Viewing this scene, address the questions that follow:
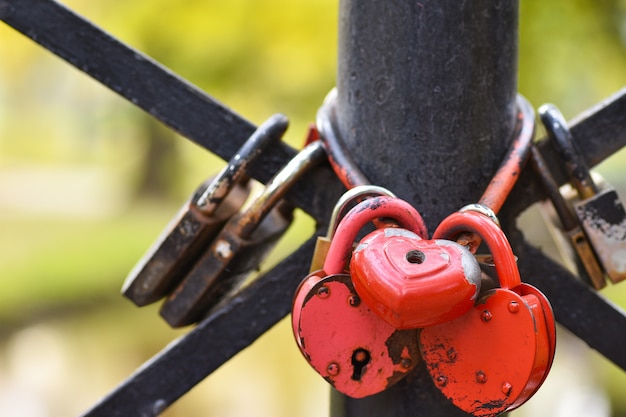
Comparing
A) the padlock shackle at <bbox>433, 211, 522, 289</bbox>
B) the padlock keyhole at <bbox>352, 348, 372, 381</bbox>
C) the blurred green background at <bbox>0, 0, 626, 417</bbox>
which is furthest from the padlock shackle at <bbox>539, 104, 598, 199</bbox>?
the blurred green background at <bbox>0, 0, 626, 417</bbox>

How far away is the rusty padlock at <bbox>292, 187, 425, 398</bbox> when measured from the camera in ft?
2.05

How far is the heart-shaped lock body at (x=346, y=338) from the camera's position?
0.62 m

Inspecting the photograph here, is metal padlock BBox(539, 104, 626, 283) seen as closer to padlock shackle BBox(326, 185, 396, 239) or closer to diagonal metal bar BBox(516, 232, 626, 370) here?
diagonal metal bar BBox(516, 232, 626, 370)

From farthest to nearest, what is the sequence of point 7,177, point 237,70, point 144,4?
point 7,177 → point 237,70 → point 144,4

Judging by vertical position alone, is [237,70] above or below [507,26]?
below

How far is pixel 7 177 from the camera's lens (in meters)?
12.5

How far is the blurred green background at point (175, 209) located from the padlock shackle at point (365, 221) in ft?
6.36

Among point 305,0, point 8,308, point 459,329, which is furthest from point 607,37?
point 8,308

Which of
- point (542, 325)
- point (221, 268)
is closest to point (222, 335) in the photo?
point (221, 268)

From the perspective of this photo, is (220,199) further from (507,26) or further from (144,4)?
(144,4)

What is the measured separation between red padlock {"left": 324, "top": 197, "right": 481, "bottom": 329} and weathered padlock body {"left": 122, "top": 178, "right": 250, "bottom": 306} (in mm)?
198

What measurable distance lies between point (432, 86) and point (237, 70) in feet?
20.5

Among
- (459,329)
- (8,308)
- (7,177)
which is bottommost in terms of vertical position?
(7,177)

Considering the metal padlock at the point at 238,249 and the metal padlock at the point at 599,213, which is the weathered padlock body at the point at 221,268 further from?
the metal padlock at the point at 599,213
